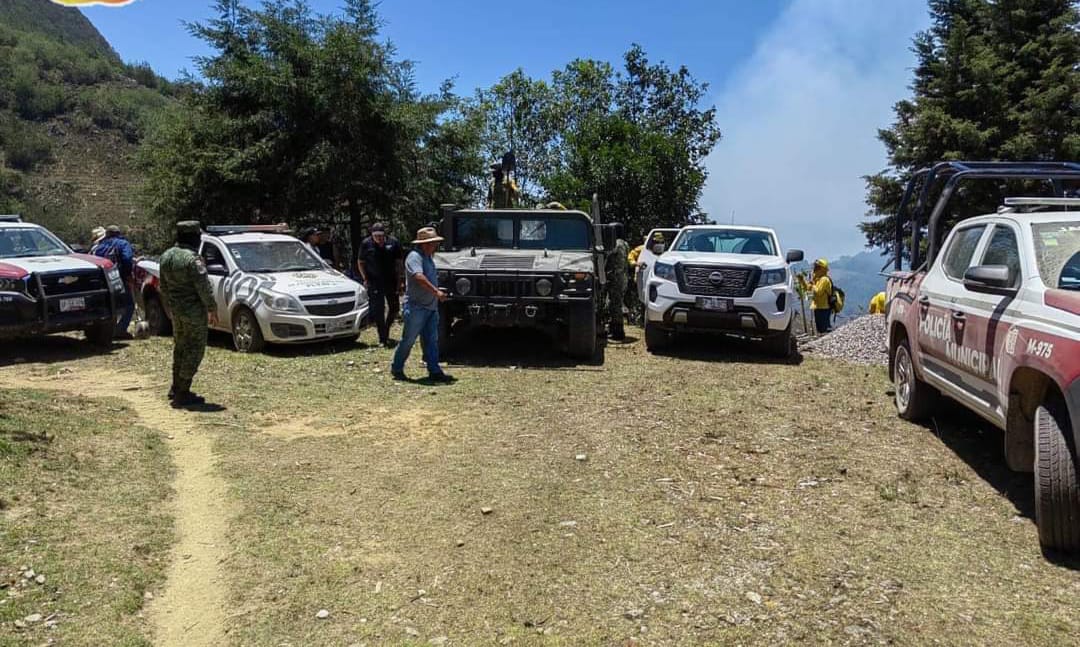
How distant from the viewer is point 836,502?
5.04 meters

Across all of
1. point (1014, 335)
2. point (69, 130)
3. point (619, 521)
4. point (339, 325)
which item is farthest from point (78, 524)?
point (69, 130)

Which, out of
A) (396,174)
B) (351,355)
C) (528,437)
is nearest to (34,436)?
(528,437)

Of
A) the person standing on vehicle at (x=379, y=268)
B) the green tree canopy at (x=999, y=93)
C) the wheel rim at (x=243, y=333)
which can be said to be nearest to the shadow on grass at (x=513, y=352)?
the person standing on vehicle at (x=379, y=268)

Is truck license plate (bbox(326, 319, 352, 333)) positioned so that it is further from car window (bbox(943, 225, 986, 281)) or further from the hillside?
the hillside

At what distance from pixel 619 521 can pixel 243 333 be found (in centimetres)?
746

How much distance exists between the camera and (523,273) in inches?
374

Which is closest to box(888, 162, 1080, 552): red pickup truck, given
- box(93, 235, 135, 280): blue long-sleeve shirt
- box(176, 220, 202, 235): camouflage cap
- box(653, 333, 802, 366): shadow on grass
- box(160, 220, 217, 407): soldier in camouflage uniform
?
box(653, 333, 802, 366): shadow on grass

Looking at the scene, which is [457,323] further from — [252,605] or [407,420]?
[252,605]

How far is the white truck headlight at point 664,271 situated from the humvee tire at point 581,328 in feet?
4.19

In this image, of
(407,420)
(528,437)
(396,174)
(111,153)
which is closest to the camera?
(528,437)

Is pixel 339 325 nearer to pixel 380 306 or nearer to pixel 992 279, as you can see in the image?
pixel 380 306

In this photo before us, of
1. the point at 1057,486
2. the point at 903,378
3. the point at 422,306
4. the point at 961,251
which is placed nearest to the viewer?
the point at 1057,486

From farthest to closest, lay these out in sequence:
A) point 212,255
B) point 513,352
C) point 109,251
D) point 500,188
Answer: point 500,188
point 109,251
point 212,255
point 513,352

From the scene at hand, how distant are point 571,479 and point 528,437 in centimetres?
113
